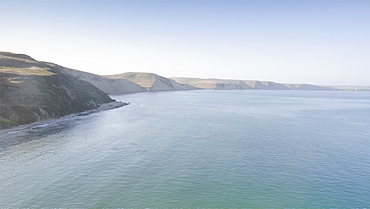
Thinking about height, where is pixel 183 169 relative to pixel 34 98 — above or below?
below

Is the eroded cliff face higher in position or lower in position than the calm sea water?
higher

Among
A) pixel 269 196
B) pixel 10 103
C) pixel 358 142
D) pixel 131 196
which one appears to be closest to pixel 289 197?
pixel 269 196

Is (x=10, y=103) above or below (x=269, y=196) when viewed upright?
above

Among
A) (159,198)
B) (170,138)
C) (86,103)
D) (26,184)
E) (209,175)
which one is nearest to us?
(159,198)

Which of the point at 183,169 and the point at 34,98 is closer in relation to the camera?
the point at 183,169

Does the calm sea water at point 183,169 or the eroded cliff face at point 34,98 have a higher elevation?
the eroded cliff face at point 34,98

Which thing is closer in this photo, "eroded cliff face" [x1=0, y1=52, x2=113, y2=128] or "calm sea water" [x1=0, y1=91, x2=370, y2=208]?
"calm sea water" [x1=0, y1=91, x2=370, y2=208]

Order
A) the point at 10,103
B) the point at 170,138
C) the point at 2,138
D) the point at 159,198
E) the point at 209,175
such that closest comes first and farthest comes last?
the point at 159,198
the point at 209,175
the point at 2,138
the point at 170,138
the point at 10,103

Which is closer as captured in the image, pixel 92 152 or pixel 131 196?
pixel 131 196

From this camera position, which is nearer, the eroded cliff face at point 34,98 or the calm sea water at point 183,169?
the calm sea water at point 183,169

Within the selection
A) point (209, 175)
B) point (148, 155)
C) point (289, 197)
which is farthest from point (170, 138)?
point (289, 197)

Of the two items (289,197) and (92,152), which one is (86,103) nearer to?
(92,152)
